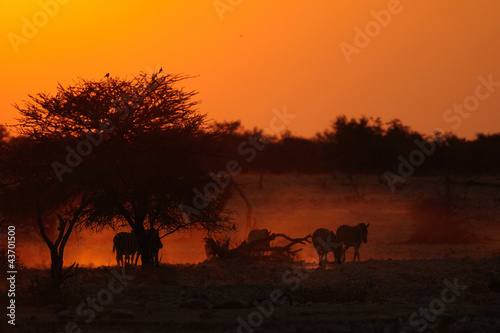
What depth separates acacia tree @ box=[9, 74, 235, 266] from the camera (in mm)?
16906

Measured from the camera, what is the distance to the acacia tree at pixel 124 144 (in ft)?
55.5

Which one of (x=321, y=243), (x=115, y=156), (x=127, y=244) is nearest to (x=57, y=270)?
(x=115, y=156)

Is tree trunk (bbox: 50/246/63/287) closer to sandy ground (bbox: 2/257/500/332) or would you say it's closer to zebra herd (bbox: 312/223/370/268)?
sandy ground (bbox: 2/257/500/332)

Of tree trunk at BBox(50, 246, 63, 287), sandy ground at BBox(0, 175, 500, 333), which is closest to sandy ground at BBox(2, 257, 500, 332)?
sandy ground at BBox(0, 175, 500, 333)

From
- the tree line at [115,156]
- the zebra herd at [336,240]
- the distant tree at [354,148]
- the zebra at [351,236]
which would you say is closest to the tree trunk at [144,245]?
the tree line at [115,156]

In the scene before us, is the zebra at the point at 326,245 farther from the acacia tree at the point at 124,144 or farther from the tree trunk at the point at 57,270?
the tree trunk at the point at 57,270

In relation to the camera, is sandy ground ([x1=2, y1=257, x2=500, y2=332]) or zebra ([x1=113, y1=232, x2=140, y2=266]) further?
zebra ([x1=113, y1=232, x2=140, y2=266])

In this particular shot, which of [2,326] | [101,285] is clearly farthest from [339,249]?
[2,326]

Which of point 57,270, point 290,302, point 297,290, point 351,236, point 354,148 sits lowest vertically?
point 290,302

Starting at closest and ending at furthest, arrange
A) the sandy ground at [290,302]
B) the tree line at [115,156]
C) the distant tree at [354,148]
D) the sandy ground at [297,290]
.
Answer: the sandy ground at [290,302]
the sandy ground at [297,290]
the tree line at [115,156]
the distant tree at [354,148]

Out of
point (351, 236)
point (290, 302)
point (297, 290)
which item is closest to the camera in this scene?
point (290, 302)

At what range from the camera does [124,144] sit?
17594 mm

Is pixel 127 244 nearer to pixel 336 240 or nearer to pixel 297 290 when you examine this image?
pixel 336 240

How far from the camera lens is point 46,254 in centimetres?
2695
